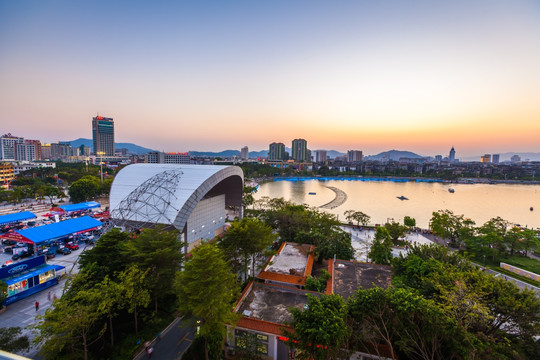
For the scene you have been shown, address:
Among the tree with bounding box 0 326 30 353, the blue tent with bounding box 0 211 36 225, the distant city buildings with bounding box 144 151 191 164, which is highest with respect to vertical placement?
the distant city buildings with bounding box 144 151 191 164

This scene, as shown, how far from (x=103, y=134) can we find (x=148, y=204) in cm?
14105

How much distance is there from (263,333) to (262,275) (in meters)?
4.13

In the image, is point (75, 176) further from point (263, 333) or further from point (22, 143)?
point (22, 143)

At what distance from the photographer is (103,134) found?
12662 centimetres

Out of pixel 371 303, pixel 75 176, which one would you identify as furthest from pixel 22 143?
pixel 371 303

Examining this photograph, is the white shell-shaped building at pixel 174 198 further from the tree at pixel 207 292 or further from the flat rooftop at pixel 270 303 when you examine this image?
the tree at pixel 207 292

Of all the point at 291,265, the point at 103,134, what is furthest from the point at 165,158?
the point at 291,265

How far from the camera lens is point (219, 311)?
7008 mm

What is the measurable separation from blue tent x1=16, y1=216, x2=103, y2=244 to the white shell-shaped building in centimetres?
420

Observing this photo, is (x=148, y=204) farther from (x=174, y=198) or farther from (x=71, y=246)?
(x=71, y=246)

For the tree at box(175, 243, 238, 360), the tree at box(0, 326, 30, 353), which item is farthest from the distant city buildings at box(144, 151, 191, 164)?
the tree at box(175, 243, 238, 360)

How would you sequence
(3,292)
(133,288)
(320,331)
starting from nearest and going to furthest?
1. (320,331)
2. (133,288)
3. (3,292)

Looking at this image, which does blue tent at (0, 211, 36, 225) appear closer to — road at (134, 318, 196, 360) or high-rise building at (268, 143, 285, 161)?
road at (134, 318, 196, 360)

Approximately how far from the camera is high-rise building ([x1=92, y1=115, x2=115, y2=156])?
123750 mm
